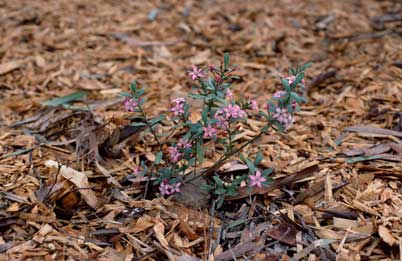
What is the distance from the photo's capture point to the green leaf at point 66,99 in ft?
8.15

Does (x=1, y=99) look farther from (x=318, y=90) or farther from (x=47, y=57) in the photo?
(x=318, y=90)

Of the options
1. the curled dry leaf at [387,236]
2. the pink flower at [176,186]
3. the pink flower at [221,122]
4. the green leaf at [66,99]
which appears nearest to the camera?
the curled dry leaf at [387,236]

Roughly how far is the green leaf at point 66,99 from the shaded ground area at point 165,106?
10 mm

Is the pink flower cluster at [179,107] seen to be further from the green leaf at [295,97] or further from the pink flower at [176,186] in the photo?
the green leaf at [295,97]

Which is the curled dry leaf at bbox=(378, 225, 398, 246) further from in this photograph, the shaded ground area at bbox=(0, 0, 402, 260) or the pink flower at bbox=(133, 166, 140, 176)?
the pink flower at bbox=(133, 166, 140, 176)

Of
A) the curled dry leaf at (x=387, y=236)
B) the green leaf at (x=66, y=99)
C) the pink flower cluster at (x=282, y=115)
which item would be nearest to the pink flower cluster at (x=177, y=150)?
the pink flower cluster at (x=282, y=115)


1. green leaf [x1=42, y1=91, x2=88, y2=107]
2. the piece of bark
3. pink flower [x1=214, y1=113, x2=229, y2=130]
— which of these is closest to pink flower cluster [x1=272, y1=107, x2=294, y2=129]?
pink flower [x1=214, y1=113, x2=229, y2=130]

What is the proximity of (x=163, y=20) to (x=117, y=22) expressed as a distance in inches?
12.0

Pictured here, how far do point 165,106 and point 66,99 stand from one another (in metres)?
0.49

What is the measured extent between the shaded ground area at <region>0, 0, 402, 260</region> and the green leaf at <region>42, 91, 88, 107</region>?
0.01 metres

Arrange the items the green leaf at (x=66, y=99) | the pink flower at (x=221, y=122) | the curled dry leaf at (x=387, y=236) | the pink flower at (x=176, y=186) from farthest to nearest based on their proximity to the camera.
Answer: the green leaf at (x=66, y=99) → the pink flower at (x=176, y=186) → the pink flower at (x=221, y=122) → the curled dry leaf at (x=387, y=236)

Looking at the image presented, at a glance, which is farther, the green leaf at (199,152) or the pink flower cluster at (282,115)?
the green leaf at (199,152)

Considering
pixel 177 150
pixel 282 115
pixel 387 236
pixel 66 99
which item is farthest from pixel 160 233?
pixel 66 99

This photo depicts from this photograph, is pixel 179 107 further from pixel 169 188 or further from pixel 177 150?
pixel 169 188
